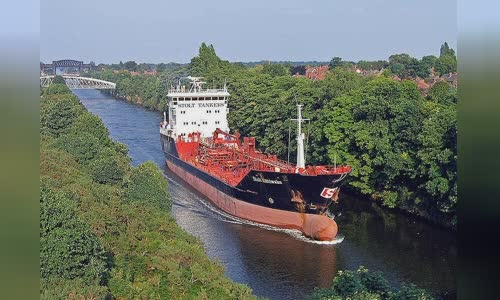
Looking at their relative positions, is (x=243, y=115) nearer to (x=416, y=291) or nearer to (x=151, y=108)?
(x=151, y=108)

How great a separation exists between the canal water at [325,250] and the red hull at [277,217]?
34cm

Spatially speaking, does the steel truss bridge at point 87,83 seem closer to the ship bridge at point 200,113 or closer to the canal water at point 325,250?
the ship bridge at point 200,113

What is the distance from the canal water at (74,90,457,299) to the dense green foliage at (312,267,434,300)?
Result: 194 inches

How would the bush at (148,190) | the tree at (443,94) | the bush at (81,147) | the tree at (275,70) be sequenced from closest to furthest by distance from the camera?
the bush at (148,190) → the bush at (81,147) → the tree at (443,94) → the tree at (275,70)

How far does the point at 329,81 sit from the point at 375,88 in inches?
161

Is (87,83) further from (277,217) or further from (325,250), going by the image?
(325,250)

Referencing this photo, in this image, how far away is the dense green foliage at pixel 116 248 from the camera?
7.95 m

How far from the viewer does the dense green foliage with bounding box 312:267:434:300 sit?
6926 mm

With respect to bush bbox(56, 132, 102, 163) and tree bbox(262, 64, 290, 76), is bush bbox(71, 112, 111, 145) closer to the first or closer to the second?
bush bbox(56, 132, 102, 163)

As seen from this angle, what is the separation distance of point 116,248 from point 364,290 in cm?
514

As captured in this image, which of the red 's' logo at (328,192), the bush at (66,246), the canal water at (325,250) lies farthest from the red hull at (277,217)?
the bush at (66,246)

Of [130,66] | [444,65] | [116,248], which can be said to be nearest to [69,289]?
[116,248]

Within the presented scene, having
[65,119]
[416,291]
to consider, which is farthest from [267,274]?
[65,119]

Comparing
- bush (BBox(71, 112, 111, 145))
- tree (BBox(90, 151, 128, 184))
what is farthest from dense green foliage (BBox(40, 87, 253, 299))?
bush (BBox(71, 112, 111, 145))
